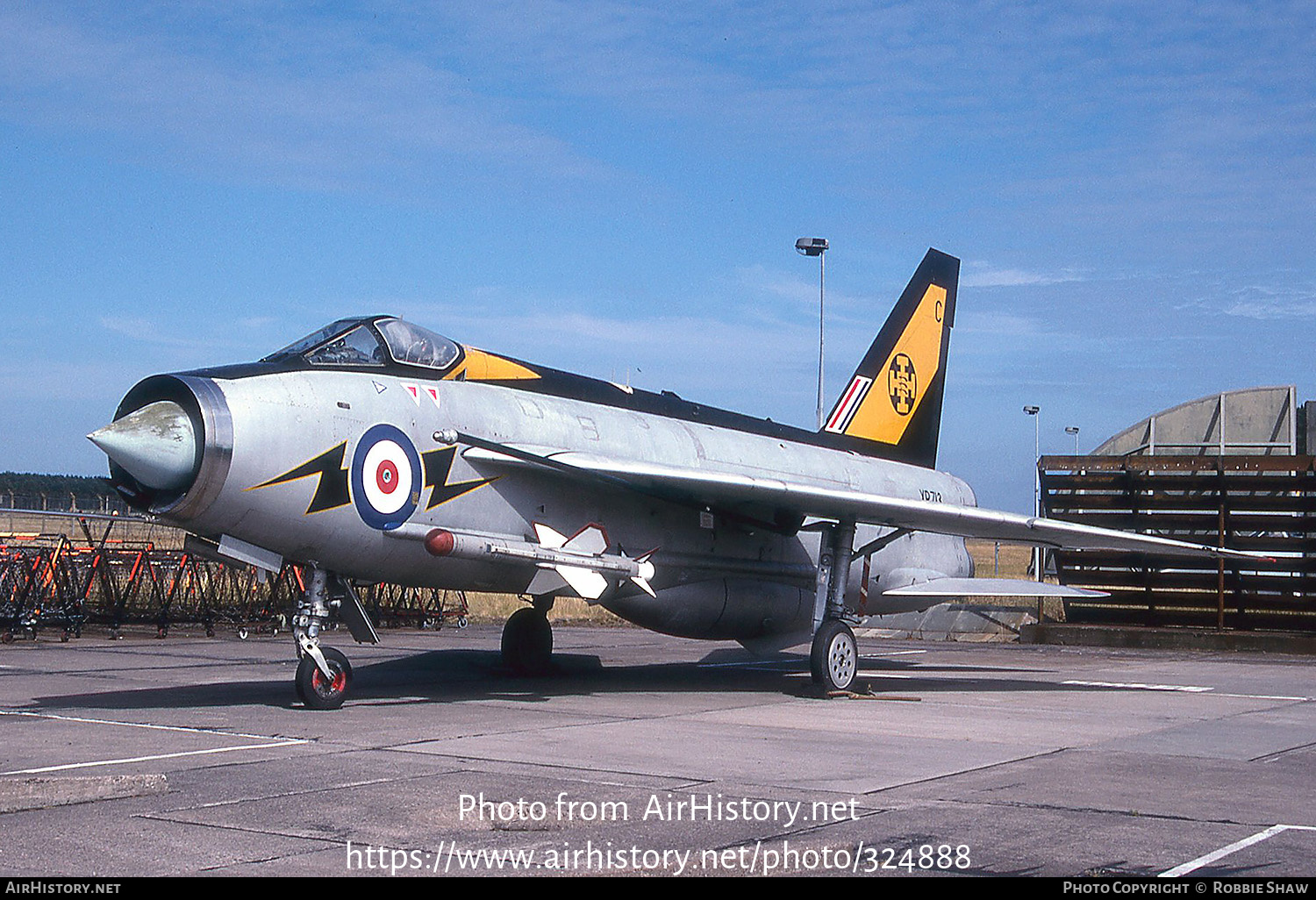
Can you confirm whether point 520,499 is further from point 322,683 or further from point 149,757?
point 149,757

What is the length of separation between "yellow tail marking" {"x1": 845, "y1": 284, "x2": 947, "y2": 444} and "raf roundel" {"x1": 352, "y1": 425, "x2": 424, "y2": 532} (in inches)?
341

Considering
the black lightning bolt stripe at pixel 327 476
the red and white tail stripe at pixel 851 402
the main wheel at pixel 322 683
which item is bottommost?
the main wheel at pixel 322 683

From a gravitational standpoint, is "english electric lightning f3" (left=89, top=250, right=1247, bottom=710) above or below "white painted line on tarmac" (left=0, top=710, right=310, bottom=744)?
above

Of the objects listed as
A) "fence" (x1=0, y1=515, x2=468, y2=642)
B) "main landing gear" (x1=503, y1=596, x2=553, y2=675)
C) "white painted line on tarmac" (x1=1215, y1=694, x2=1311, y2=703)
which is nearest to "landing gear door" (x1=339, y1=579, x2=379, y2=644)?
"main landing gear" (x1=503, y1=596, x2=553, y2=675)

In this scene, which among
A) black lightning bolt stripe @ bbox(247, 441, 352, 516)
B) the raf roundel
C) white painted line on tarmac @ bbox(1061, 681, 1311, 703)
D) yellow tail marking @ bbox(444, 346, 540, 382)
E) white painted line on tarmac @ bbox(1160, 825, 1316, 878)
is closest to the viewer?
white painted line on tarmac @ bbox(1160, 825, 1316, 878)

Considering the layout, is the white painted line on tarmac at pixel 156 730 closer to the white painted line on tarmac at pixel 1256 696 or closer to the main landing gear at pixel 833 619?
the main landing gear at pixel 833 619

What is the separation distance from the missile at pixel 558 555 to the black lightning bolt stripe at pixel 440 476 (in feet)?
1.02

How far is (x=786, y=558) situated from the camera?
52.9ft

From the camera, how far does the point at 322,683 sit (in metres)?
11.4

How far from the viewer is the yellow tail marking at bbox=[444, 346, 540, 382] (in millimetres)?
13109

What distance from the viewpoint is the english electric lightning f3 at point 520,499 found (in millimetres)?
10797

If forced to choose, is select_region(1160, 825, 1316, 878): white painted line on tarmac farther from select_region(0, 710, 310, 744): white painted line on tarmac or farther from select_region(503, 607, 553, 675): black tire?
select_region(503, 607, 553, 675): black tire

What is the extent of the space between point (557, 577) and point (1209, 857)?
25.1 feet

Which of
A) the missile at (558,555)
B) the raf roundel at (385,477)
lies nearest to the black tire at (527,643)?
the missile at (558,555)
